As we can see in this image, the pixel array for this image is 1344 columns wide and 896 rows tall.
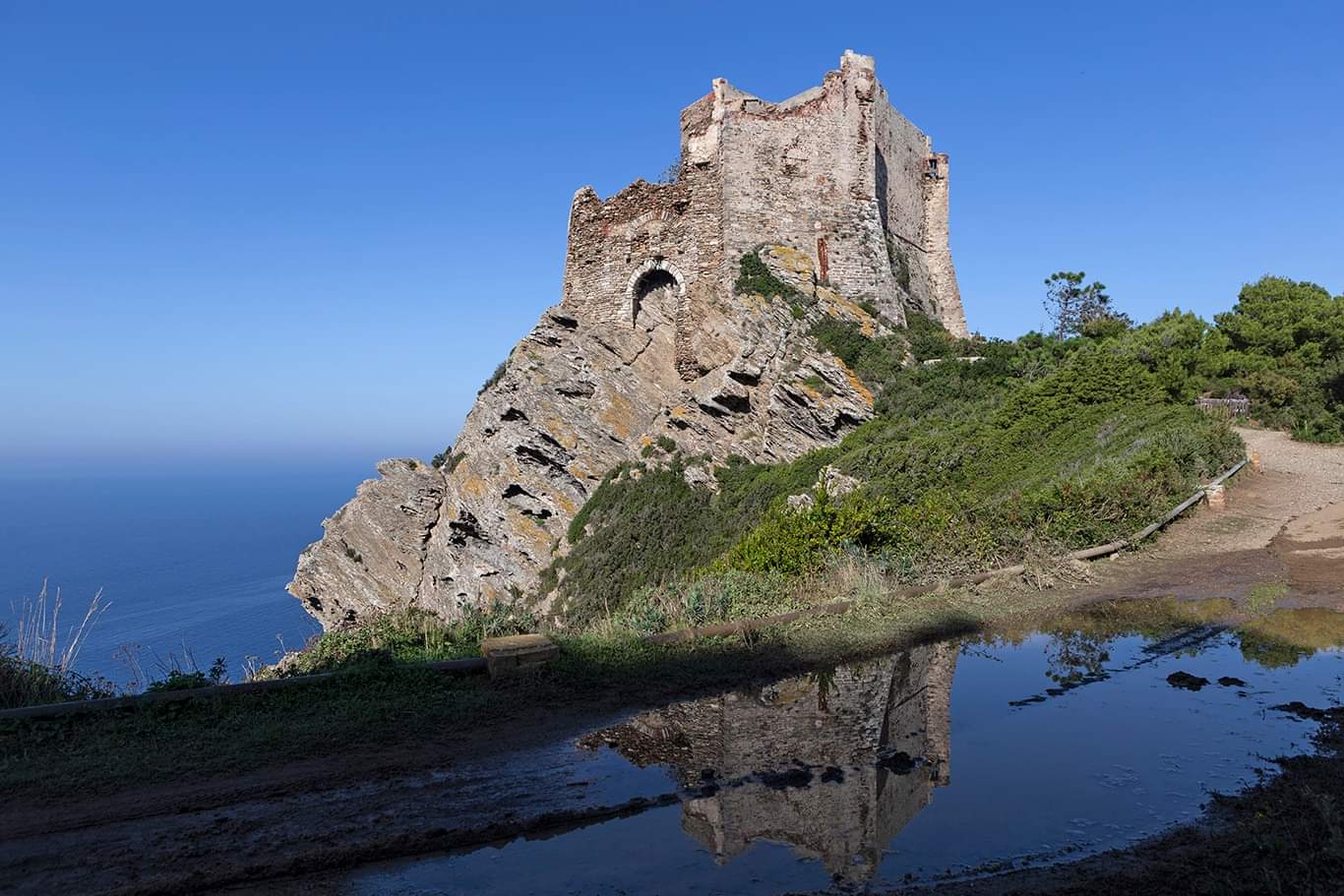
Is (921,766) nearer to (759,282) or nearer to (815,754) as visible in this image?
(815,754)

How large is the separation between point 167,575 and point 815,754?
282 ft

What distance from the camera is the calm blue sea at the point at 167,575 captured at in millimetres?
40575

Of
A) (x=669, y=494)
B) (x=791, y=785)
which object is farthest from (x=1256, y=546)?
(x=669, y=494)

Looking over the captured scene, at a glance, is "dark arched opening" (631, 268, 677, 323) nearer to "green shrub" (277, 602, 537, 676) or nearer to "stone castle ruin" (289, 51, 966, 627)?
"stone castle ruin" (289, 51, 966, 627)

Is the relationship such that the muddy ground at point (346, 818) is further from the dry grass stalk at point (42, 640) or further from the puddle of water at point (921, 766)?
the dry grass stalk at point (42, 640)

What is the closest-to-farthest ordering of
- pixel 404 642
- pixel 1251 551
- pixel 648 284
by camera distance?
pixel 404 642
pixel 1251 551
pixel 648 284

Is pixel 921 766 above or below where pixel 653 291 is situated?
below

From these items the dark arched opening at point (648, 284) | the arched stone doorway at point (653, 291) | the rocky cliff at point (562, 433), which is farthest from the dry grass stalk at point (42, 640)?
the dark arched opening at point (648, 284)

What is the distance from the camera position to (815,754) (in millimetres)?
5715

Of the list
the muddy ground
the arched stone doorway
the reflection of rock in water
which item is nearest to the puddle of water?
the reflection of rock in water

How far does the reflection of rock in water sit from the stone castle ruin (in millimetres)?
15555

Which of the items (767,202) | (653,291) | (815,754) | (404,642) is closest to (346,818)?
(815,754)

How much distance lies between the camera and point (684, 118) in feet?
84.8

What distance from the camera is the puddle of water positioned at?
14.4ft
